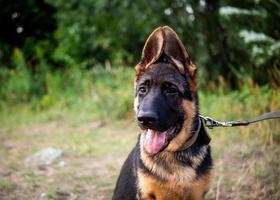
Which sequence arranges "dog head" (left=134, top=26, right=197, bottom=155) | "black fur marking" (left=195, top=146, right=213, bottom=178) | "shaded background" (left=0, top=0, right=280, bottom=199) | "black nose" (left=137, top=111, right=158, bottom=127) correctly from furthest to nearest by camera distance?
1. "shaded background" (left=0, top=0, right=280, bottom=199)
2. "black fur marking" (left=195, top=146, right=213, bottom=178)
3. "dog head" (left=134, top=26, right=197, bottom=155)
4. "black nose" (left=137, top=111, right=158, bottom=127)

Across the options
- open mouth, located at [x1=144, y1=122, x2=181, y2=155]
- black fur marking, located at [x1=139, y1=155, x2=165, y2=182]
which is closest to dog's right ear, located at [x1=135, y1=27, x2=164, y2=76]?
open mouth, located at [x1=144, y1=122, x2=181, y2=155]

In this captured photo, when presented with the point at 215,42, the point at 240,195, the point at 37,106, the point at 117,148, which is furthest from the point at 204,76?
the point at 240,195

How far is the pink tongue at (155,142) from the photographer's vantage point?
13.5 feet

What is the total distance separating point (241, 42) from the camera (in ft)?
35.0

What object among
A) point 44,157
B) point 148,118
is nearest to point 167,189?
point 148,118

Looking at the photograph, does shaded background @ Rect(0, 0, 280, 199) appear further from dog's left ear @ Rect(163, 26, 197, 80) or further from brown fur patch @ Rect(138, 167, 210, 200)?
dog's left ear @ Rect(163, 26, 197, 80)

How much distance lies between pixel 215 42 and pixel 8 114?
19.4 feet

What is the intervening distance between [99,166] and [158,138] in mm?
3395

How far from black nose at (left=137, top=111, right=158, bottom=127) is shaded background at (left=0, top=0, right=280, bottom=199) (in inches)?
72.1

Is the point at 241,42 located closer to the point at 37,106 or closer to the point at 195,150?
the point at 37,106

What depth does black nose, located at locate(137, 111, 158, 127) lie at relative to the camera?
3.91m

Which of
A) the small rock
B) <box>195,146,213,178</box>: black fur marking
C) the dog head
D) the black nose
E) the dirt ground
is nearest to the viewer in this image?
the black nose

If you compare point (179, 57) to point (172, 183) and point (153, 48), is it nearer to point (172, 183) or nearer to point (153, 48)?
point (153, 48)

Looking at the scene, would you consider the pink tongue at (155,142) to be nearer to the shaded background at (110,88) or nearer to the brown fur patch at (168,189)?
the brown fur patch at (168,189)
